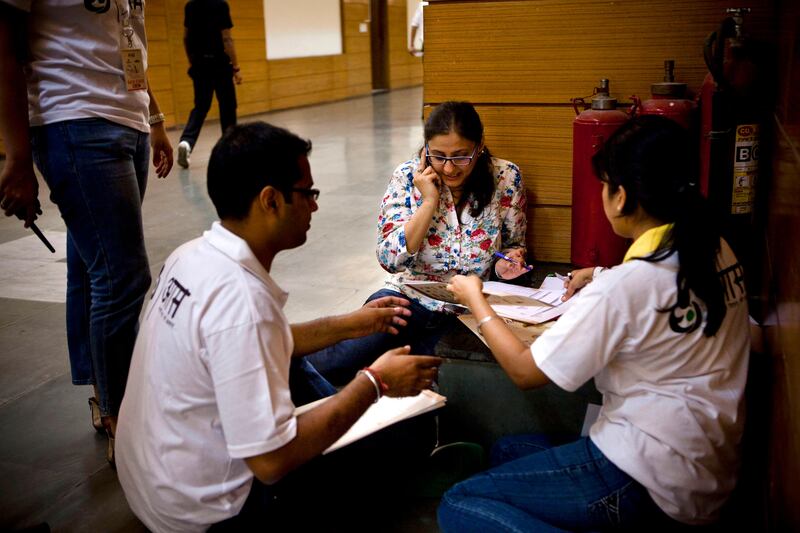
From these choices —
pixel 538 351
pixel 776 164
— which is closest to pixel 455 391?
pixel 538 351

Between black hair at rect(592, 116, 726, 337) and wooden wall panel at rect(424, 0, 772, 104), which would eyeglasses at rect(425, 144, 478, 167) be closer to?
wooden wall panel at rect(424, 0, 772, 104)

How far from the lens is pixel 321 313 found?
11.7 feet

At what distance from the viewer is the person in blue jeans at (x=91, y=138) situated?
1.99 meters

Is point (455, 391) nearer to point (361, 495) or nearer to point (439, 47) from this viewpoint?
point (361, 495)

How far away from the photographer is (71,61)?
2055mm

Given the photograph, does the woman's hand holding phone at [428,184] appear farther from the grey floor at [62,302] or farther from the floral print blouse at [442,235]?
the grey floor at [62,302]

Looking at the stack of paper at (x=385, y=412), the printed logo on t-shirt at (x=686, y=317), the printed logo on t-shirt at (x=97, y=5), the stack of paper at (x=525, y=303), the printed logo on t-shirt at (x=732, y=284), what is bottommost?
the stack of paper at (x=385, y=412)

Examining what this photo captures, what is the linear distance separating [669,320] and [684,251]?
13cm

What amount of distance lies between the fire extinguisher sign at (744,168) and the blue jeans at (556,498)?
1.05 metres

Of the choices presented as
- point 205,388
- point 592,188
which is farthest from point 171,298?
point 592,188

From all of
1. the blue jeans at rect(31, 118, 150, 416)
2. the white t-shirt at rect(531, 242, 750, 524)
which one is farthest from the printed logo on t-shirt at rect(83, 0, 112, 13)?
the white t-shirt at rect(531, 242, 750, 524)

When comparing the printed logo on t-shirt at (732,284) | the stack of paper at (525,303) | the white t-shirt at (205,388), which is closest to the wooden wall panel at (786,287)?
the printed logo on t-shirt at (732,284)

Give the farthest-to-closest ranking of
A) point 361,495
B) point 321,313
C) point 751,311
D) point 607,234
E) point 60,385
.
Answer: point 321,313
point 60,385
point 607,234
point 751,311
point 361,495

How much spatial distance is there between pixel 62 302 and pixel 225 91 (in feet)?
14.2
